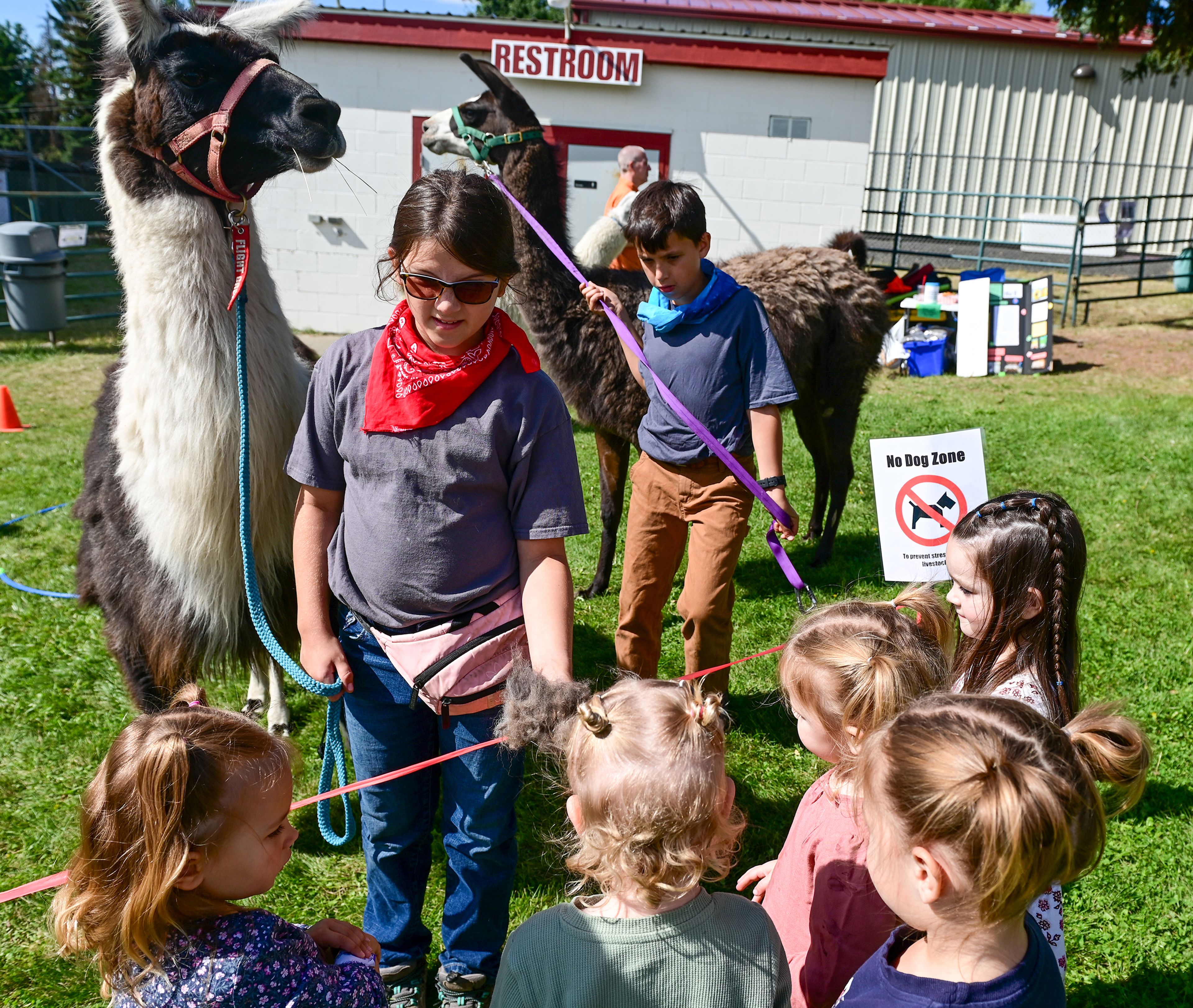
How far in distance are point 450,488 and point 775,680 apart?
252 centimetres

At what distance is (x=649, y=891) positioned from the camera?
1368 millimetres

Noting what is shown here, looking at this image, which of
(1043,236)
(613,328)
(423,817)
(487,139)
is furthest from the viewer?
(1043,236)

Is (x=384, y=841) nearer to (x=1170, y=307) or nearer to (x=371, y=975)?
(x=371, y=975)

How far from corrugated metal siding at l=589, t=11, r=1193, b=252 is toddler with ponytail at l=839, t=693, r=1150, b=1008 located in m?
19.3

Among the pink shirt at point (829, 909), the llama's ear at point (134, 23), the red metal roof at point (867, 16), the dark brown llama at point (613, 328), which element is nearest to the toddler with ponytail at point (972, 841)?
the pink shirt at point (829, 909)

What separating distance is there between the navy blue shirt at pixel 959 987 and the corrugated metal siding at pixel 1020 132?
19.4 m

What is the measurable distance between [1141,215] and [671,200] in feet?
70.0

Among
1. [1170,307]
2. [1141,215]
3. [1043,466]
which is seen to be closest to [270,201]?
[1043,466]

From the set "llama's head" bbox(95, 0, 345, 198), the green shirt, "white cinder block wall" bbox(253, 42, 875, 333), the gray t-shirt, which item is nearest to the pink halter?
"llama's head" bbox(95, 0, 345, 198)

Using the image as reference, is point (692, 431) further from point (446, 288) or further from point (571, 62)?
point (571, 62)

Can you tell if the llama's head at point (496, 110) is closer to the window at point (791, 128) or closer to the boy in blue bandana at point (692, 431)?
the boy in blue bandana at point (692, 431)

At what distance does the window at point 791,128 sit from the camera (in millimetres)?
12242

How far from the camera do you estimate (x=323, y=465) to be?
203cm

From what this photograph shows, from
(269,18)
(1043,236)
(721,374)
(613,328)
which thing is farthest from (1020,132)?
(269,18)
